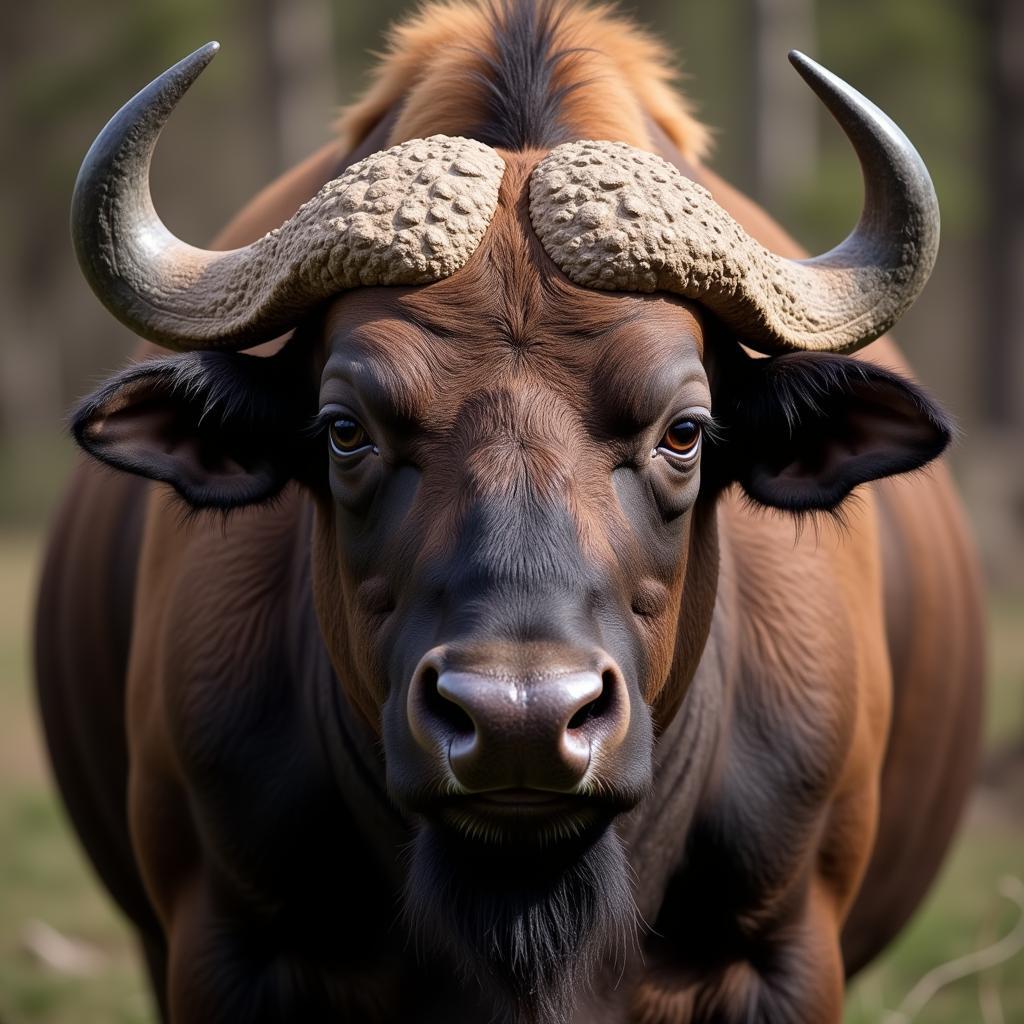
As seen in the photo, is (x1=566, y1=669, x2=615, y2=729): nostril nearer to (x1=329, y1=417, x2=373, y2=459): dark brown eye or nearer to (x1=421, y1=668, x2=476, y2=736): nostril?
(x1=421, y1=668, x2=476, y2=736): nostril

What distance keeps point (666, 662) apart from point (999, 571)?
1391 centimetres

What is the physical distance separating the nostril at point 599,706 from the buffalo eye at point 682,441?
0.67 m

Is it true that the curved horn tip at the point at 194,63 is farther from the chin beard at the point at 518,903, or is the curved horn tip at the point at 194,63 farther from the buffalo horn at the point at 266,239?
the chin beard at the point at 518,903

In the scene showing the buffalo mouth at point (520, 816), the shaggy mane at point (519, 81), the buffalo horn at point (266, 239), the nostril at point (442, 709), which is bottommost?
the buffalo mouth at point (520, 816)

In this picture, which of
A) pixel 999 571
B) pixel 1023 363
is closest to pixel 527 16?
pixel 999 571

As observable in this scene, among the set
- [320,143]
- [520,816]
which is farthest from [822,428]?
[320,143]

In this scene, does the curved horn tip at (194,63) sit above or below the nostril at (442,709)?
above

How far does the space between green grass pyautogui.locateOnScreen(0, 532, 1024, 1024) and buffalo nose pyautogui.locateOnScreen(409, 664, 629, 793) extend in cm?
416

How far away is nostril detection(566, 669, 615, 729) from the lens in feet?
10.5

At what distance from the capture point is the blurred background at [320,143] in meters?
8.30

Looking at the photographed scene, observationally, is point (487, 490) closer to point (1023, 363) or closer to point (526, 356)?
A: point (526, 356)

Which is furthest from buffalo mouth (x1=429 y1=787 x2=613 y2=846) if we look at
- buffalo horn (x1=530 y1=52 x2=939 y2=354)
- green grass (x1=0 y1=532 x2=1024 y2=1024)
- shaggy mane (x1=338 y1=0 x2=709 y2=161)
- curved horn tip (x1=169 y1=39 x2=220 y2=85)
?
green grass (x1=0 y1=532 x2=1024 y2=1024)

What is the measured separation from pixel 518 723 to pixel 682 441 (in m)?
0.97

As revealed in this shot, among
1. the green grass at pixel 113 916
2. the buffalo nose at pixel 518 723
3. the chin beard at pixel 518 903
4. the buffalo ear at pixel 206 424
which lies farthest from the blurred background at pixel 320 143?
the buffalo nose at pixel 518 723
